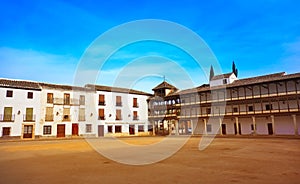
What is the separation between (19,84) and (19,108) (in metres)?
3.23

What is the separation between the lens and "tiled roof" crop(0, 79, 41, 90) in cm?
3047

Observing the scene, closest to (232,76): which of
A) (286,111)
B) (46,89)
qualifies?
(286,111)

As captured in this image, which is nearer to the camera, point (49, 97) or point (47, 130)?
point (47, 130)

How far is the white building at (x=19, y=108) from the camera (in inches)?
1175

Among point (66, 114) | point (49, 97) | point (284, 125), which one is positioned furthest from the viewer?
point (66, 114)

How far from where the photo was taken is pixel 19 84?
31828 millimetres

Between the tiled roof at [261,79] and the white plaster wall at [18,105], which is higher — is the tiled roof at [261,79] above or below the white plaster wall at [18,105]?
above

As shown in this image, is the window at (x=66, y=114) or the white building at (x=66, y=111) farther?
the window at (x=66, y=114)

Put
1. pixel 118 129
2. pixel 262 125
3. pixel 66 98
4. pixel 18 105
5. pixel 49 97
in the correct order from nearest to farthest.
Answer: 1. pixel 262 125
2. pixel 18 105
3. pixel 49 97
4. pixel 66 98
5. pixel 118 129

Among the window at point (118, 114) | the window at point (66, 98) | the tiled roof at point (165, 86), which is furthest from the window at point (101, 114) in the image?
the tiled roof at point (165, 86)

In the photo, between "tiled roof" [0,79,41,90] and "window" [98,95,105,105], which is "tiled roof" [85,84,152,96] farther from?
"tiled roof" [0,79,41,90]

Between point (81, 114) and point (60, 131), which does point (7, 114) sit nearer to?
point (60, 131)

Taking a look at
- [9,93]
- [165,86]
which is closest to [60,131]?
[9,93]

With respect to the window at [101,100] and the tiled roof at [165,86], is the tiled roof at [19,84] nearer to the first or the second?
the window at [101,100]
